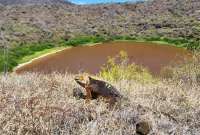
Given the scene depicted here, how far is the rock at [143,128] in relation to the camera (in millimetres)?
6469

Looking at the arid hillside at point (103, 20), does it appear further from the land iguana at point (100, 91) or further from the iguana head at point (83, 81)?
the land iguana at point (100, 91)

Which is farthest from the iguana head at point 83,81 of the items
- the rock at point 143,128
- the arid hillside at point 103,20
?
the arid hillside at point 103,20

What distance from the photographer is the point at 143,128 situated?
21.4 ft

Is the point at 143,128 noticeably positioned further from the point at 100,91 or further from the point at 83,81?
the point at 83,81

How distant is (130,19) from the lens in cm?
8512

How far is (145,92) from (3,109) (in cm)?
459

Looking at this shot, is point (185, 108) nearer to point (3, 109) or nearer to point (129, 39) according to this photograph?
point (3, 109)

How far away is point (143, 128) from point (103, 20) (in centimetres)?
7974

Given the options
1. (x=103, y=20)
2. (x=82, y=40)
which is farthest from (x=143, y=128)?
(x=103, y=20)

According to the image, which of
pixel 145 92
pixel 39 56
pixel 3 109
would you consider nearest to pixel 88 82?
pixel 145 92

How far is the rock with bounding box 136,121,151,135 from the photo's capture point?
647 centimetres

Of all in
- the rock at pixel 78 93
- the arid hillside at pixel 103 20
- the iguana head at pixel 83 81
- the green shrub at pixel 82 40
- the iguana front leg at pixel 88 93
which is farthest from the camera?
the arid hillside at pixel 103 20

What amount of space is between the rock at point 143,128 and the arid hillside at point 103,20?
206ft

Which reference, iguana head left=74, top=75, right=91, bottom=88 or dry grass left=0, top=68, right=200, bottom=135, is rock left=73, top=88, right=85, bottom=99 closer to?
dry grass left=0, top=68, right=200, bottom=135
